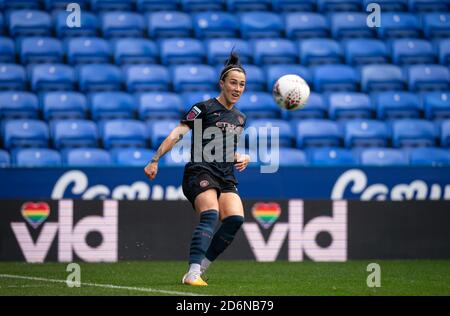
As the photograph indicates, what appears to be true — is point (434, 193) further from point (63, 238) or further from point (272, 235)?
point (63, 238)

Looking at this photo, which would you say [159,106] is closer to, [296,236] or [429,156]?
[296,236]

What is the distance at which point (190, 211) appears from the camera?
12.4 metres

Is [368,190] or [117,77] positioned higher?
[117,77]

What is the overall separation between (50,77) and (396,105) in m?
5.57

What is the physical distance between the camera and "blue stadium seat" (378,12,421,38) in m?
17.3

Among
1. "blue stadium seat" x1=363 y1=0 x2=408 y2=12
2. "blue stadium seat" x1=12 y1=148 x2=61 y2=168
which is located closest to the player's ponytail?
"blue stadium seat" x1=12 y1=148 x2=61 y2=168

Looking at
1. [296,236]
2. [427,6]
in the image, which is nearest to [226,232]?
[296,236]

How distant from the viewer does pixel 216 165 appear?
341 inches

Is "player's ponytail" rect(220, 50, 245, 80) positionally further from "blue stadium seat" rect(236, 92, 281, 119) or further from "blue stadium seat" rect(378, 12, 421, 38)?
"blue stadium seat" rect(378, 12, 421, 38)

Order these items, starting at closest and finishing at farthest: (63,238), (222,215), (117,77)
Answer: (222,215) < (63,238) < (117,77)

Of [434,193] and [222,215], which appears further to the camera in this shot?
[434,193]

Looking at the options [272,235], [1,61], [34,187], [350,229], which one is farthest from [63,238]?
[1,61]

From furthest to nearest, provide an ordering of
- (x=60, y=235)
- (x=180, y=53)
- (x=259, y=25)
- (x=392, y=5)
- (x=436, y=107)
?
(x=392, y=5) < (x=259, y=25) < (x=180, y=53) < (x=436, y=107) < (x=60, y=235)

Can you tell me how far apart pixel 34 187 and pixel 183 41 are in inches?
182
